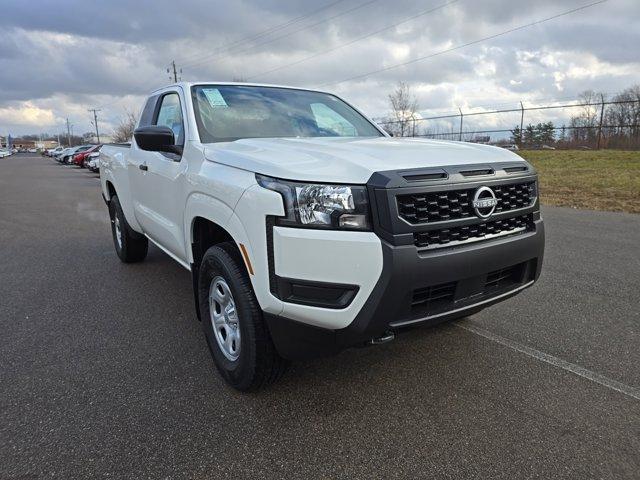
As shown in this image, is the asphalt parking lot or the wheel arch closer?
the asphalt parking lot

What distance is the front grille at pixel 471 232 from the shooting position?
2385mm

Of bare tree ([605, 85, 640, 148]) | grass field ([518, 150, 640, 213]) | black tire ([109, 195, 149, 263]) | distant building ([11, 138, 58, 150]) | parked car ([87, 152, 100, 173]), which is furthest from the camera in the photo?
distant building ([11, 138, 58, 150])

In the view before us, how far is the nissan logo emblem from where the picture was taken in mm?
2535

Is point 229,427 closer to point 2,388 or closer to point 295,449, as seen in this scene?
point 295,449

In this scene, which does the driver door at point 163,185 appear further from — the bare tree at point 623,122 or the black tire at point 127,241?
the bare tree at point 623,122

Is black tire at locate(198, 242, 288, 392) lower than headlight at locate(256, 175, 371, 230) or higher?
lower

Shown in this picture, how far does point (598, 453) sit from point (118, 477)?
2.26 m

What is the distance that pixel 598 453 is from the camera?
2.34m

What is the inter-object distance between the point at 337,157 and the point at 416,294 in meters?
0.80

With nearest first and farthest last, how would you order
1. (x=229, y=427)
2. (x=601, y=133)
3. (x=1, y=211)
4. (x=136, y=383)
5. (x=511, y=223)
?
(x=229, y=427)
(x=511, y=223)
(x=136, y=383)
(x=1, y=211)
(x=601, y=133)

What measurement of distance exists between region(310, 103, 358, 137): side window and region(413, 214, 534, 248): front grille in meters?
1.68

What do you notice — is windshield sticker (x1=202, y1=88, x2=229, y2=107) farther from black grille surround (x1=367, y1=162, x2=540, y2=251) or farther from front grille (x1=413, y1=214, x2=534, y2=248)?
front grille (x1=413, y1=214, x2=534, y2=248)

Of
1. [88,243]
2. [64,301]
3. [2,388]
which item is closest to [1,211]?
[88,243]

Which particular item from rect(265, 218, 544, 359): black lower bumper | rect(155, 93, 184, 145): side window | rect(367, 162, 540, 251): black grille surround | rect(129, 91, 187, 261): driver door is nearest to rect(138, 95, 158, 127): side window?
rect(129, 91, 187, 261): driver door
